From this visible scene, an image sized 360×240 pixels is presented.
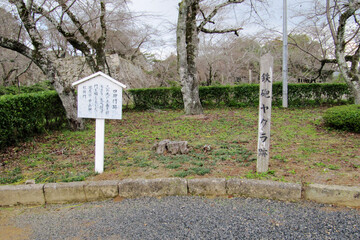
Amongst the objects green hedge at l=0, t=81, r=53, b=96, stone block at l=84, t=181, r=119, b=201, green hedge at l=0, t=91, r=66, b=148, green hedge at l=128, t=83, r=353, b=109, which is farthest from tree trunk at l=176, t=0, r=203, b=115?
green hedge at l=0, t=81, r=53, b=96

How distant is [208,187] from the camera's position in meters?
3.32

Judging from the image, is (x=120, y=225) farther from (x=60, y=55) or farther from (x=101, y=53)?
(x=60, y=55)

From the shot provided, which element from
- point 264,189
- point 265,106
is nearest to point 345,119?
point 265,106

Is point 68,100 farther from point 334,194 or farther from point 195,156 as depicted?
point 334,194

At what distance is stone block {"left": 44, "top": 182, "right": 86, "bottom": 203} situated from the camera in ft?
10.9

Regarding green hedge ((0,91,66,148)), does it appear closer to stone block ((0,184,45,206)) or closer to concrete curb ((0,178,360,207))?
stone block ((0,184,45,206))

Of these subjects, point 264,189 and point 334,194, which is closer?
point 334,194

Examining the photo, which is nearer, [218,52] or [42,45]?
[42,45]

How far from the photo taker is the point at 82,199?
335 cm

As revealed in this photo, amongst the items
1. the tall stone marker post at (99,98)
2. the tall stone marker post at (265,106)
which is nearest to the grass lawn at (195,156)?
the tall stone marker post at (265,106)

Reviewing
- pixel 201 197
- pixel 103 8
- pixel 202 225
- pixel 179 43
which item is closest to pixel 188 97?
pixel 179 43

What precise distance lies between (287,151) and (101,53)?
791 cm

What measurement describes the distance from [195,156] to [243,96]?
8.85 m

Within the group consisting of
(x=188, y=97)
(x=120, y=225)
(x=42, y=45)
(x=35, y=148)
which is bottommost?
(x=120, y=225)
